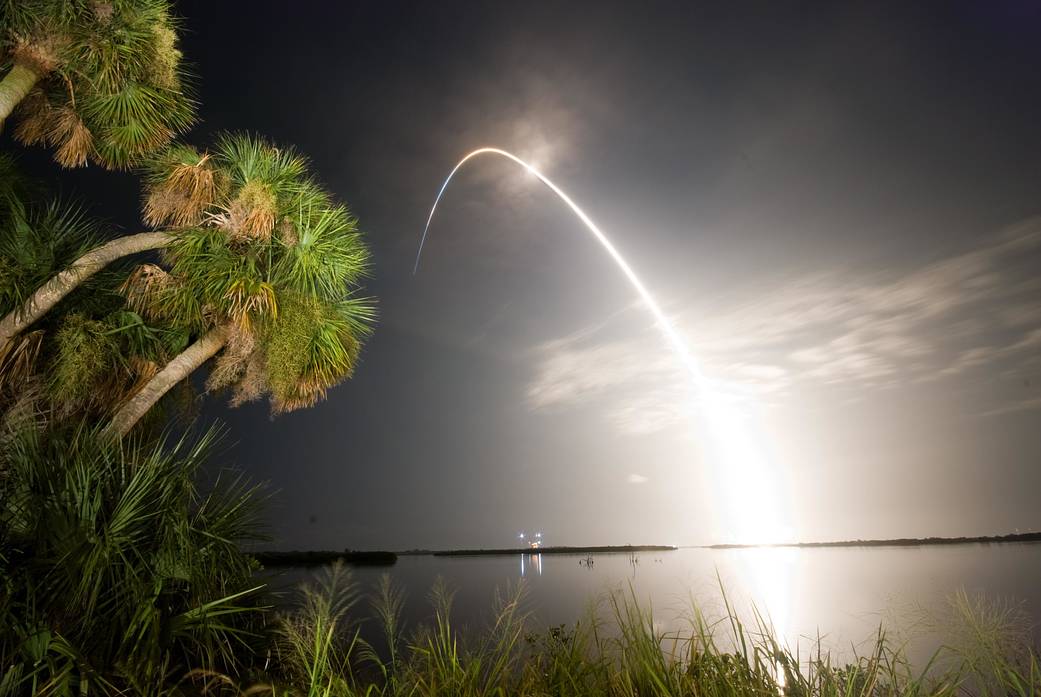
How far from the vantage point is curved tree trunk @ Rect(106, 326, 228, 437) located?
8461mm

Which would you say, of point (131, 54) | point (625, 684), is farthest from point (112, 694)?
point (131, 54)

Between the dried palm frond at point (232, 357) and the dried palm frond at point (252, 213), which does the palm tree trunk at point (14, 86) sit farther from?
the dried palm frond at point (232, 357)

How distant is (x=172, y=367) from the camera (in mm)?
9320

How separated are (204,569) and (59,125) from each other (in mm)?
8865

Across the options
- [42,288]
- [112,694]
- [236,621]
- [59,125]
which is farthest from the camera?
[59,125]

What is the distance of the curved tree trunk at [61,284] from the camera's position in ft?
26.6

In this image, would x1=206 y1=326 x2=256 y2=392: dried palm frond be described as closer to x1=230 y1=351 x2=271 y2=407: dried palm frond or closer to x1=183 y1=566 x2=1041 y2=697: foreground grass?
x1=230 y1=351 x2=271 y2=407: dried palm frond

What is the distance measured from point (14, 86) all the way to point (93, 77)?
1.16m

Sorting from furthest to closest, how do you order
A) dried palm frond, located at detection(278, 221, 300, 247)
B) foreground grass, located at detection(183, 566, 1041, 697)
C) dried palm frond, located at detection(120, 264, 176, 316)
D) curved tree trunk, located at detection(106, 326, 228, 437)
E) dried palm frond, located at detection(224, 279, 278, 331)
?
1. dried palm frond, located at detection(278, 221, 300, 247)
2. dried palm frond, located at detection(120, 264, 176, 316)
3. dried palm frond, located at detection(224, 279, 278, 331)
4. curved tree trunk, located at detection(106, 326, 228, 437)
5. foreground grass, located at detection(183, 566, 1041, 697)

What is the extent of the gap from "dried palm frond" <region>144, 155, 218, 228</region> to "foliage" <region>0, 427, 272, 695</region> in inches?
186

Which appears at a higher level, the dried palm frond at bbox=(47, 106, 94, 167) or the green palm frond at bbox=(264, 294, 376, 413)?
the dried palm frond at bbox=(47, 106, 94, 167)

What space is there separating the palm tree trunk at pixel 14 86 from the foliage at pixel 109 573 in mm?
5374

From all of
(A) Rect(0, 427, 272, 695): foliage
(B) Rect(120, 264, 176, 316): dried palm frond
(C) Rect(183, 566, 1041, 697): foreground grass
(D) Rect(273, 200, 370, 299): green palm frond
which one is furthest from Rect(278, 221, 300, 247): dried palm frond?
(C) Rect(183, 566, 1041, 697): foreground grass

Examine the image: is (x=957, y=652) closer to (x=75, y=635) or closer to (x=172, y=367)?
(x=75, y=635)
